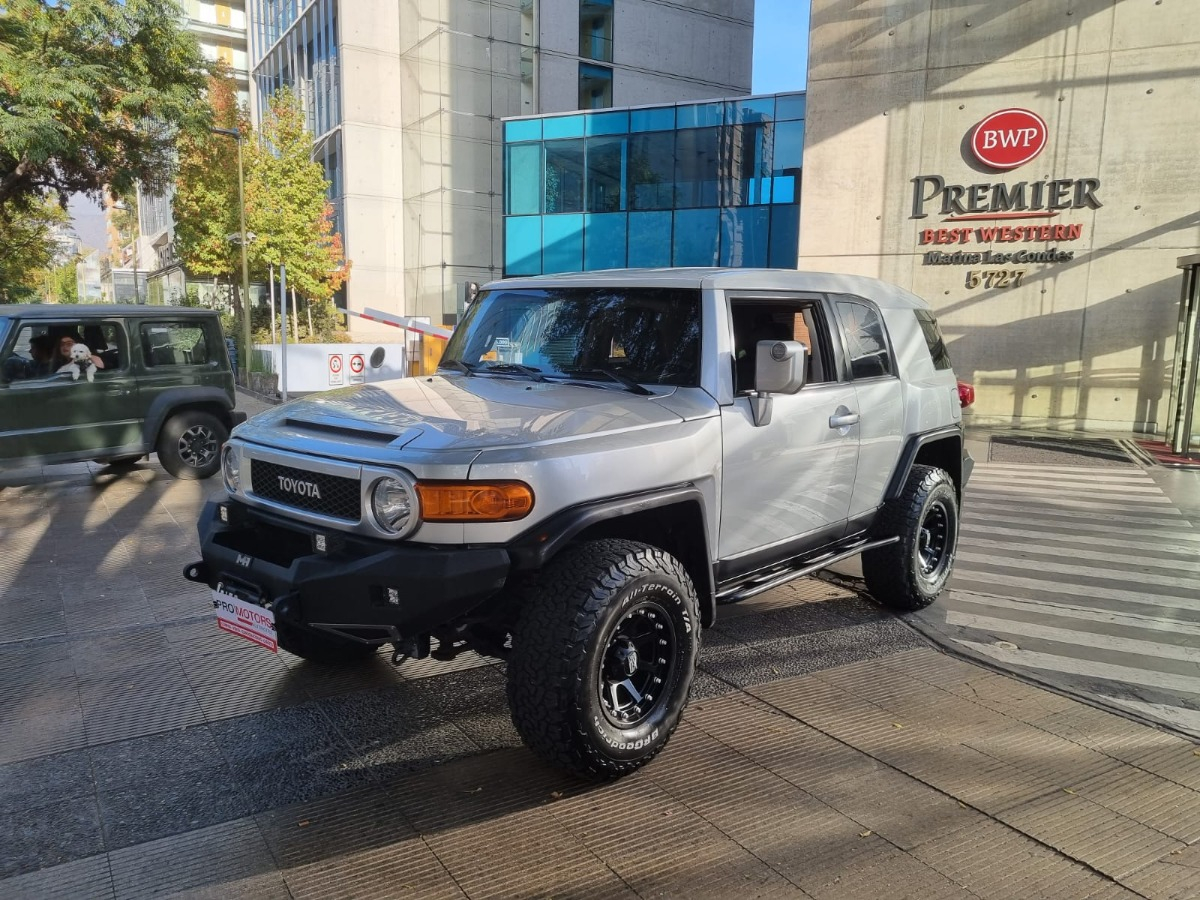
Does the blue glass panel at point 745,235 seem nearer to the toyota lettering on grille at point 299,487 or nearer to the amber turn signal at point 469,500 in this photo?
the toyota lettering on grille at point 299,487

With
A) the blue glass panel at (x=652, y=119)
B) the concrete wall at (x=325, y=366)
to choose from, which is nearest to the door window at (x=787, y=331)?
the concrete wall at (x=325, y=366)

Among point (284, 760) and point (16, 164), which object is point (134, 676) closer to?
point (284, 760)

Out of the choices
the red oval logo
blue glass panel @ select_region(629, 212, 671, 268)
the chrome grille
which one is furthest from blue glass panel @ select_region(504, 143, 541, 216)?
the chrome grille

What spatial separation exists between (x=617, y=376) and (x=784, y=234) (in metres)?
21.7

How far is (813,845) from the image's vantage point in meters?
3.09

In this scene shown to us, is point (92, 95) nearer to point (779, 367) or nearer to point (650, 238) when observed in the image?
point (779, 367)

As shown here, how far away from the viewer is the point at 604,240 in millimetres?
27281

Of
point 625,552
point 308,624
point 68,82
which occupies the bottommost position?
point 308,624

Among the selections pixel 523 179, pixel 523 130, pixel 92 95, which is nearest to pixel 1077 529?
pixel 92 95

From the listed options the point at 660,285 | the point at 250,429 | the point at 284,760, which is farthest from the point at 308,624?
the point at 660,285

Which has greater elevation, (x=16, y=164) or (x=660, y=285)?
(x=16, y=164)

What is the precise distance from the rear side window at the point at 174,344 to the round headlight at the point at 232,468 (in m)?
6.18

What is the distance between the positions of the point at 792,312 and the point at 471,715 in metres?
2.61

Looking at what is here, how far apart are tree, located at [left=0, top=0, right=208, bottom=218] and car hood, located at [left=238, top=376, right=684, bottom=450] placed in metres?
12.1
